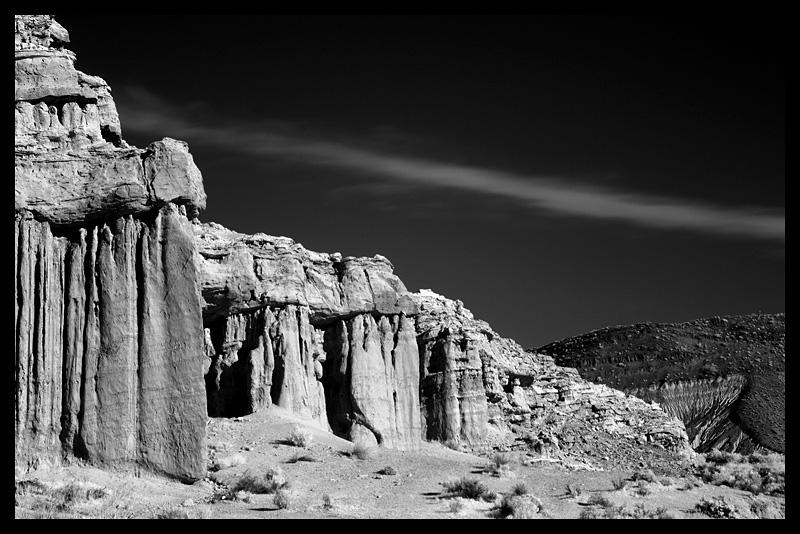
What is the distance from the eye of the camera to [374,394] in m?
43.6

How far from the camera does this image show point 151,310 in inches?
1113

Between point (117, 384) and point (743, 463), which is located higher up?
point (117, 384)

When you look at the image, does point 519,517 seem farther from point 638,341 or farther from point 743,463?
point 638,341

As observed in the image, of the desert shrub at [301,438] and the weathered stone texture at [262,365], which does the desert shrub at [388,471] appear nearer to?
the desert shrub at [301,438]

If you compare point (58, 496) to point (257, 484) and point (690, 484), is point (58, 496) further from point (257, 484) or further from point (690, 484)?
point (690, 484)

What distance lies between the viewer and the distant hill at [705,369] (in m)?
89.2

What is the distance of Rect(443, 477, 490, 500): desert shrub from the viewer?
94.3 feet

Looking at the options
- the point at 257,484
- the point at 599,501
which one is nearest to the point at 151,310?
the point at 257,484

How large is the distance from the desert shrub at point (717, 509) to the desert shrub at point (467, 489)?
5.18 meters

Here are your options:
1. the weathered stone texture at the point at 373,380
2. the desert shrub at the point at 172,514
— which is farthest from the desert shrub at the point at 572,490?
the weathered stone texture at the point at 373,380

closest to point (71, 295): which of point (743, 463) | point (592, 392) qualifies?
point (743, 463)

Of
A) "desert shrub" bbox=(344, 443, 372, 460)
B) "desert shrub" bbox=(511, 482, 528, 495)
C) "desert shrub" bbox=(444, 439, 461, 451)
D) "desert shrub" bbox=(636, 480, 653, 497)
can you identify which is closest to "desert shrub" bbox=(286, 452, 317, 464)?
"desert shrub" bbox=(344, 443, 372, 460)

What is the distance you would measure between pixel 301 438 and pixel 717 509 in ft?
36.9

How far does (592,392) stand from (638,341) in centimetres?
4338
